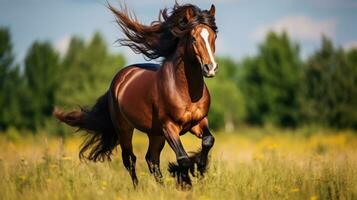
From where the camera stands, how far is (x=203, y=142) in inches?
337

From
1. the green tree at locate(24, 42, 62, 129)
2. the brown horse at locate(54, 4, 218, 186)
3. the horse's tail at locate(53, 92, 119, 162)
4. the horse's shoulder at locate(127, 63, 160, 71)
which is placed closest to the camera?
the brown horse at locate(54, 4, 218, 186)

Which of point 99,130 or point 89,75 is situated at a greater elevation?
point 99,130

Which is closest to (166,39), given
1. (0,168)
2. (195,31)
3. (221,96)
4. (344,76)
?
(195,31)

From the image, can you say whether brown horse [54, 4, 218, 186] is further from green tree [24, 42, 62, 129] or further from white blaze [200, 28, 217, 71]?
green tree [24, 42, 62, 129]

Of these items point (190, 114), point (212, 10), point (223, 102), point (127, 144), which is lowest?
point (223, 102)

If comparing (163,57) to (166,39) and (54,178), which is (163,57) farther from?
(54,178)

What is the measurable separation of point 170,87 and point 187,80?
24 centimetres

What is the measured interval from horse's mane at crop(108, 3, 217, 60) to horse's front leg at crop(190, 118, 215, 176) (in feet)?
3.82

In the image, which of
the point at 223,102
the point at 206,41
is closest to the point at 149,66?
the point at 206,41

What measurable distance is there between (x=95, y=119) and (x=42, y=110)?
155ft

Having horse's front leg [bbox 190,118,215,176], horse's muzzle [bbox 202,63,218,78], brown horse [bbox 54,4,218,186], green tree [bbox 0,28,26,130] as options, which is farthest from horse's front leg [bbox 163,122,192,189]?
green tree [bbox 0,28,26,130]

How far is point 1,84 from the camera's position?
5566 cm

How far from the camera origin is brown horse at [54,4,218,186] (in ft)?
27.4

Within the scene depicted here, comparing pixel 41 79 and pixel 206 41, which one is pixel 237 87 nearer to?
pixel 41 79
